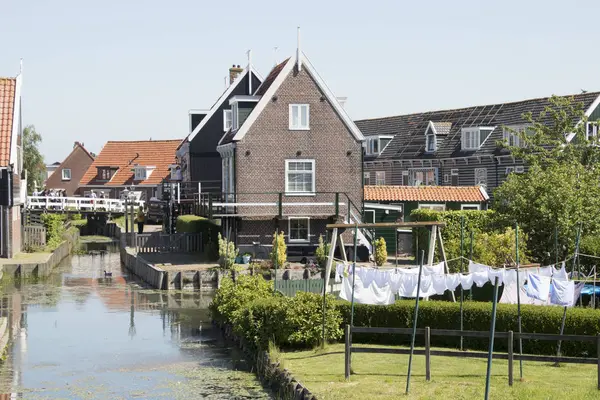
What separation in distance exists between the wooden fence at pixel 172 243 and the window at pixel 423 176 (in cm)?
2451

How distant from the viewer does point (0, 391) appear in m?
23.5

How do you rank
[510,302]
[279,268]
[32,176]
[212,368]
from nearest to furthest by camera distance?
[212,368] < [510,302] < [279,268] < [32,176]

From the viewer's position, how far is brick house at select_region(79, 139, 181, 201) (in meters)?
99.9

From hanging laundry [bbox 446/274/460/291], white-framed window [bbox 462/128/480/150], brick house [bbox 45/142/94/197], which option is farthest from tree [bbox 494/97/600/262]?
brick house [bbox 45/142/94/197]

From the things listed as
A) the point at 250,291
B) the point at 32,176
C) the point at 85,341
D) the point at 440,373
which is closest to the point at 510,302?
the point at 440,373

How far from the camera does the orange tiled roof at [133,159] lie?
10050 cm

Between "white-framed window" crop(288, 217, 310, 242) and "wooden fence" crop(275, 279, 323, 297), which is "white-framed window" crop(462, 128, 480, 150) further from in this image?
"wooden fence" crop(275, 279, 323, 297)

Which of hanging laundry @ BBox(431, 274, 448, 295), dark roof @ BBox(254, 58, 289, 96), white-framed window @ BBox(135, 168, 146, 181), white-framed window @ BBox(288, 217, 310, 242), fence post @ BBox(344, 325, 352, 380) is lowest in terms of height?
fence post @ BBox(344, 325, 352, 380)

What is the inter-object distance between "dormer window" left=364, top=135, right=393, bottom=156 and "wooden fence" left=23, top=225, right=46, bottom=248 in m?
31.0

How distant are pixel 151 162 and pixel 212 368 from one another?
77.5 m

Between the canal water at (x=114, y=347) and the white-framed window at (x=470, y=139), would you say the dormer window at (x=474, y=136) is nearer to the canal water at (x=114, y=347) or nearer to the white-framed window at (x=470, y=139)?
the white-framed window at (x=470, y=139)

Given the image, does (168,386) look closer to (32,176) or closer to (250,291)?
(250,291)

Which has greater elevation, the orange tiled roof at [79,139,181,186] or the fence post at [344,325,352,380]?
the orange tiled roof at [79,139,181,186]

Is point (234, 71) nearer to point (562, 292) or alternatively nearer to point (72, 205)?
point (72, 205)
